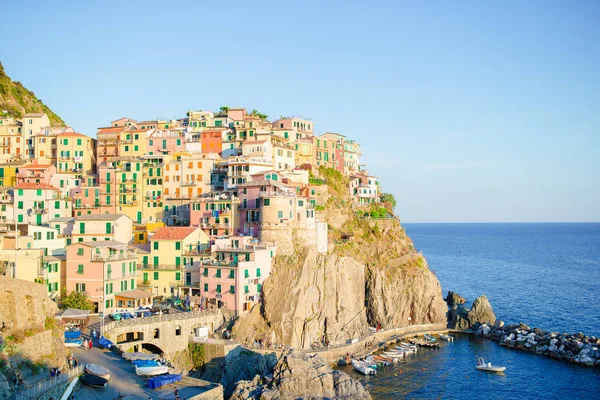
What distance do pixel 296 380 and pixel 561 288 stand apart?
8508 centimetres

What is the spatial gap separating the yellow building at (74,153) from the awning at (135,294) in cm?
2997

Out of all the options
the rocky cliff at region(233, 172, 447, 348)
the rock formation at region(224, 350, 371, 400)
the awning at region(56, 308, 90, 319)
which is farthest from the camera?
the rocky cliff at region(233, 172, 447, 348)

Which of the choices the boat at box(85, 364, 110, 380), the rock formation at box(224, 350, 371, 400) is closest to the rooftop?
the rock formation at box(224, 350, 371, 400)

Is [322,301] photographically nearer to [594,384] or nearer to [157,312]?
[157,312]

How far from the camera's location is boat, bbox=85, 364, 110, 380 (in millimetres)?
38531

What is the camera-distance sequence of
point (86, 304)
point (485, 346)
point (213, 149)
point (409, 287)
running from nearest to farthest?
point (86, 304), point (485, 346), point (409, 287), point (213, 149)

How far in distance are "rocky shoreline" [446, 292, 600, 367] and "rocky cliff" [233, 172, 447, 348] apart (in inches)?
139

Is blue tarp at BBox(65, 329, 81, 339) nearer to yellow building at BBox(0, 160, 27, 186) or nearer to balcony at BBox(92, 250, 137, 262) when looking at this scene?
balcony at BBox(92, 250, 137, 262)

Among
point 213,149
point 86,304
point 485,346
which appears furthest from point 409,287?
point 86,304

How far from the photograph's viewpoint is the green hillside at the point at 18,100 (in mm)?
105938

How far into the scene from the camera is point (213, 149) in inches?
3369

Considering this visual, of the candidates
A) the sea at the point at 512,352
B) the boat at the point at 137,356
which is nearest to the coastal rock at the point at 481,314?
the sea at the point at 512,352

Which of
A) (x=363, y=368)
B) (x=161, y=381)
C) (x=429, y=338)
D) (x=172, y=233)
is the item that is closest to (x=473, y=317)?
(x=429, y=338)

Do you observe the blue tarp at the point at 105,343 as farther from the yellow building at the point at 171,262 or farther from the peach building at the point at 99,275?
the yellow building at the point at 171,262
